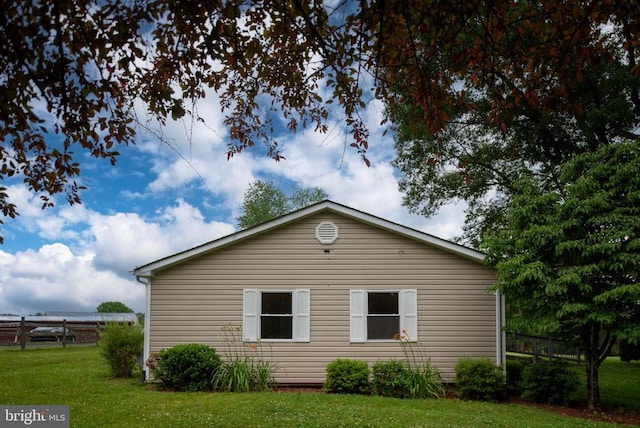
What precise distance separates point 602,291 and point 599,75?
935cm

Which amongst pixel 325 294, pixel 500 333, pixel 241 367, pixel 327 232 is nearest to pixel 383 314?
pixel 325 294

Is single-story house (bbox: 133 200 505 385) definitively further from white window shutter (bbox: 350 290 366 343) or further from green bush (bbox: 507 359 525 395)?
green bush (bbox: 507 359 525 395)

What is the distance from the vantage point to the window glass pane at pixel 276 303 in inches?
552

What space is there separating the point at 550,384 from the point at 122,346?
35.1 ft

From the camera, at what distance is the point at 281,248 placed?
Answer: 14180 millimetres

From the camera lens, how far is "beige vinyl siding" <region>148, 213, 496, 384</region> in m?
13.8

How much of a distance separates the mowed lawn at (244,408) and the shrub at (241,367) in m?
0.80

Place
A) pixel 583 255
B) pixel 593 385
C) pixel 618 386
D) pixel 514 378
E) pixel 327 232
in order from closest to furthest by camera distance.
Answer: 1. pixel 583 255
2. pixel 593 385
3. pixel 514 378
4. pixel 327 232
5. pixel 618 386

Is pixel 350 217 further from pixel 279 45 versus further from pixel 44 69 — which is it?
pixel 44 69

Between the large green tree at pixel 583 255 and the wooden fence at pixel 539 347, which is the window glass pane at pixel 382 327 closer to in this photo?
the large green tree at pixel 583 255

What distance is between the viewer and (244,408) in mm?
10172

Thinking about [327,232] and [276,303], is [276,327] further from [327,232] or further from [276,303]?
[327,232]

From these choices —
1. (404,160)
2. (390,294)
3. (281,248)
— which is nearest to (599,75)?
(404,160)

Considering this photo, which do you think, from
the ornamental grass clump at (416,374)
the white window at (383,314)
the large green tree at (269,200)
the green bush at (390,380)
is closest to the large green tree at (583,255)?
the white window at (383,314)
